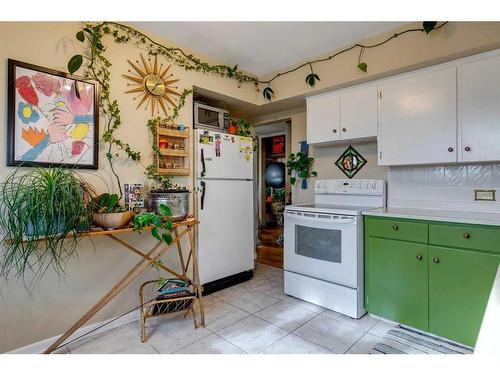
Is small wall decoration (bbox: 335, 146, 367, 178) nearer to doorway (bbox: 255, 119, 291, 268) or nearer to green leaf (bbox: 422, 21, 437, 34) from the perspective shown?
green leaf (bbox: 422, 21, 437, 34)

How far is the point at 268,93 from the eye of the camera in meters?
3.27

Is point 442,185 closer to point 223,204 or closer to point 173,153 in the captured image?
point 223,204

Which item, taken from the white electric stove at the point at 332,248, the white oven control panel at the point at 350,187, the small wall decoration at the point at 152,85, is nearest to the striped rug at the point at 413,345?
the white electric stove at the point at 332,248

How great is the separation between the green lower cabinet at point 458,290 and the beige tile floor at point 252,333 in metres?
0.42

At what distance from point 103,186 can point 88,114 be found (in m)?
0.55

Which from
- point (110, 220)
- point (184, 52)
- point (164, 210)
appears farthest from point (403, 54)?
point (110, 220)

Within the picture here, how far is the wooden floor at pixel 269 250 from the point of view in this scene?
13.2 ft

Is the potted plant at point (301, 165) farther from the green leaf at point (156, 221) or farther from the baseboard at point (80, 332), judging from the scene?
the baseboard at point (80, 332)

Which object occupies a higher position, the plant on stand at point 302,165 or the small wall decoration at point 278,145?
the small wall decoration at point 278,145
